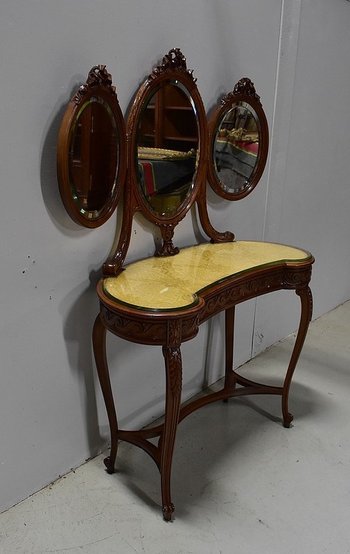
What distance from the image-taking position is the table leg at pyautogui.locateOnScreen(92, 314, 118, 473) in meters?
2.04

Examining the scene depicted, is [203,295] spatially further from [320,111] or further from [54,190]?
[320,111]

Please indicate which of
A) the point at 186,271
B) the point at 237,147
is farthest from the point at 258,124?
the point at 186,271

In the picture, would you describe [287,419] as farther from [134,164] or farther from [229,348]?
[134,164]

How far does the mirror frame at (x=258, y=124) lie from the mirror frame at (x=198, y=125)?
3.5 inches

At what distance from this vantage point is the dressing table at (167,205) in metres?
1.75

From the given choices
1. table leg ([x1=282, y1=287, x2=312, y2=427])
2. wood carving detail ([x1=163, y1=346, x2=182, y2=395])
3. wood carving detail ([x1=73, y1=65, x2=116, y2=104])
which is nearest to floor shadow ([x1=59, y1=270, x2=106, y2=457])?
wood carving detail ([x1=163, y1=346, x2=182, y2=395])

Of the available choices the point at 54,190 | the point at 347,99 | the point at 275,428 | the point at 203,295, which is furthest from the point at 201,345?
the point at 347,99

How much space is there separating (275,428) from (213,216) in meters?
1.15

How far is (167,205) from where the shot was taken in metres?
2.28

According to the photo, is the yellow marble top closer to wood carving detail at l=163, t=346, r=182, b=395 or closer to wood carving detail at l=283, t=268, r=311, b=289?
wood carving detail at l=283, t=268, r=311, b=289

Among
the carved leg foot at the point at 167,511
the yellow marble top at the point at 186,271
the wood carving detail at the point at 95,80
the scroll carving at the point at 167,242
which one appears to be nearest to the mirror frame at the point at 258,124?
the yellow marble top at the point at 186,271

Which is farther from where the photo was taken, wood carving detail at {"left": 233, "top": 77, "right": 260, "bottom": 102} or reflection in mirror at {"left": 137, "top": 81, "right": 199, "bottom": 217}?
wood carving detail at {"left": 233, "top": 77, "right": 260, "bottom": 102}

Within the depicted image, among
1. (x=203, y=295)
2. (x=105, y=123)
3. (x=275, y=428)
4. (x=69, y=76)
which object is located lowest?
(x=275, y=428)

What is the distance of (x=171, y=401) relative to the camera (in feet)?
5.86
